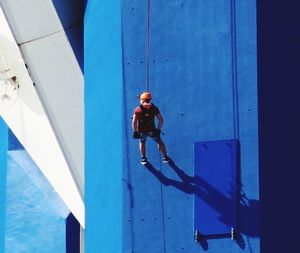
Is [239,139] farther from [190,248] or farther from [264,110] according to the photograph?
[190,248]

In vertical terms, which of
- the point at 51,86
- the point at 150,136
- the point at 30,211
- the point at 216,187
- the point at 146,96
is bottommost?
the point at 30,211

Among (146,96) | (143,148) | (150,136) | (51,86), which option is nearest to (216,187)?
(143,148)

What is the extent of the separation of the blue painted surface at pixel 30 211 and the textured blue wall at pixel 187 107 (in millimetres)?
3975

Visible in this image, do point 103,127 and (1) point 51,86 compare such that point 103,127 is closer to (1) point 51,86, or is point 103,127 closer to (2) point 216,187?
(1) point 51,86

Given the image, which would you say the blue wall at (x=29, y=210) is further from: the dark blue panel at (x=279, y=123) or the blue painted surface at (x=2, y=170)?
the dark blue panel at (x=279, y=123)

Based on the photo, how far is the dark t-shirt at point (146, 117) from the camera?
1853 cm

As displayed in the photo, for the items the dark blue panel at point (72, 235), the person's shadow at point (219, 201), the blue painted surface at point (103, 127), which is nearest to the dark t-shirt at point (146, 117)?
the person's shadow at point (219, 201)

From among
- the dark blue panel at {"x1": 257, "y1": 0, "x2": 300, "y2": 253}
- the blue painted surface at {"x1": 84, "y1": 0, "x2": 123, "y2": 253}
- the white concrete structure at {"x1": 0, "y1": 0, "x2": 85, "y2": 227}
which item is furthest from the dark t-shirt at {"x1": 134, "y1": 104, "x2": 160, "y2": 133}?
the white concrete structure at {"x1": 0, "y1": 0, "x2": 85, "y2": 227}

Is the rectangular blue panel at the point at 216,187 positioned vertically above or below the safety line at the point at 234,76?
below

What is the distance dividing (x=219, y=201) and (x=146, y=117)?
2.09 metres

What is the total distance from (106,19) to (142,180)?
316 cm

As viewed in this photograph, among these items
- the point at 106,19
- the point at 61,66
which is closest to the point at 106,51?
the point at 106,19

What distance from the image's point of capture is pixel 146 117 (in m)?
18.5

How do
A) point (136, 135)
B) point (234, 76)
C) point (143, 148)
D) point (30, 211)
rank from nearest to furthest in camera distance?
point (136, 135) < point (143, 148) < point (234, 76) < point (30, 211)
